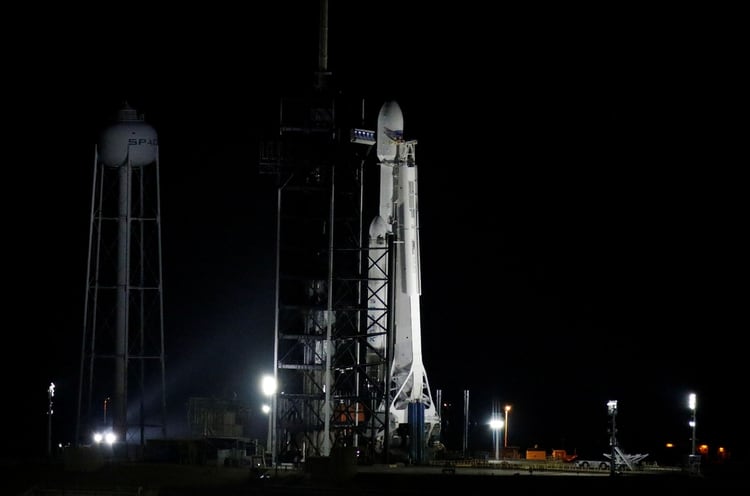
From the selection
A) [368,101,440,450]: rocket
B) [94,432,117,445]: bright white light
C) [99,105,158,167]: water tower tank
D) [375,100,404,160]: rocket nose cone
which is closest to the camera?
[99,105,158,167]: water tower tank

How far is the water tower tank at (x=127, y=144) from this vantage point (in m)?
55.3

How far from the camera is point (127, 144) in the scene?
2176 inches

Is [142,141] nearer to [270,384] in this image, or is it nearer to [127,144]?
[127,144]

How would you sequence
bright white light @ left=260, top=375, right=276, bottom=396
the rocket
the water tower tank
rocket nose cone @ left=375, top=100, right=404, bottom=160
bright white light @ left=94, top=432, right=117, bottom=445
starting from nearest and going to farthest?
1. bright white light @ left=260, top=375, right=276, bottom=396
2. the water tower tank
3. bright white light @ left=94, top=432, right=117, bottom=445
4. the rocket
5. rocket nose cone @ left=375, top=100, right=404, bottom=160

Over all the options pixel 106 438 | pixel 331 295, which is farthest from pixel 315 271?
pixel 106 438

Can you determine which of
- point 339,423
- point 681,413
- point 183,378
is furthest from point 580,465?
point 681,413

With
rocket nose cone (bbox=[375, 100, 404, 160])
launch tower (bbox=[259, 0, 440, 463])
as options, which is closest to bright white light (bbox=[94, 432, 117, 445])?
launch tower (bbox=[259, 0, 440, 463])

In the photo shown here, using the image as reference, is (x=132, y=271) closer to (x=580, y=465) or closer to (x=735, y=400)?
(x=580, y=465)

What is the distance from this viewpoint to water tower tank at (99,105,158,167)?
181 feet

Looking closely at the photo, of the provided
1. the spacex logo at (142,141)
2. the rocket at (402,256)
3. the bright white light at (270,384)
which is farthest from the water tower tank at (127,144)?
the rocket at (402,256)

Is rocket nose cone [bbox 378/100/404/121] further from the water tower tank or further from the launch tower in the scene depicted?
the water tower tank

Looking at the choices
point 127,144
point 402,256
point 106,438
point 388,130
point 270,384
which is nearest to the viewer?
point 270,384

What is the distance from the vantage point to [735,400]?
357 feet

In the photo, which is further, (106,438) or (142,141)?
(106,438)
